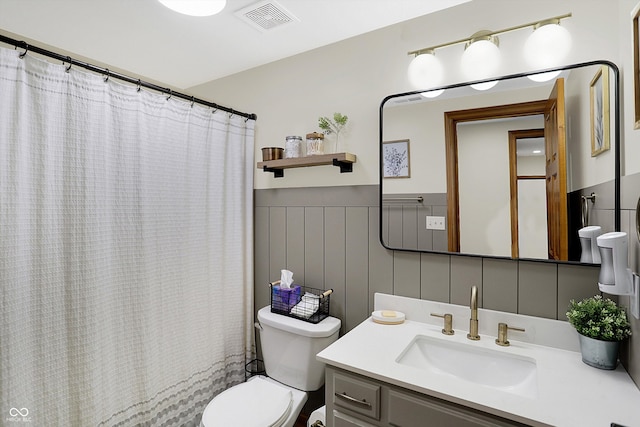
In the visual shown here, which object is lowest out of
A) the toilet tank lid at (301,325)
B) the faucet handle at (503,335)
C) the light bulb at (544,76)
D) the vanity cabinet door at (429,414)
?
the vanity cabinet door at (429,414)

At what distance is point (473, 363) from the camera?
1.37 metres

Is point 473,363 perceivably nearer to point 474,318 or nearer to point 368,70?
point 474,318

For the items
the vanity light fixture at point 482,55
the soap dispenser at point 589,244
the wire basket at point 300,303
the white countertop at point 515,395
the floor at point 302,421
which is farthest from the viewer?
the floor at point 302,421

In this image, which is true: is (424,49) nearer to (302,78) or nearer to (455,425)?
(302,78)

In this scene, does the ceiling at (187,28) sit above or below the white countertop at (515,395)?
above

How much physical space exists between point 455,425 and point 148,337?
1.44 m

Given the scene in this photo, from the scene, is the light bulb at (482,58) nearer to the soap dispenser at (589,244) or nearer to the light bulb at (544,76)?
the light bulb at (544,76)

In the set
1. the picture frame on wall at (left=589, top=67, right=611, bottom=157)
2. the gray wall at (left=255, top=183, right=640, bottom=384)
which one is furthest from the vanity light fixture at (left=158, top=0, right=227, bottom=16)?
the picture frame on wall at (left=589, top=67, right=611, bottom=157)

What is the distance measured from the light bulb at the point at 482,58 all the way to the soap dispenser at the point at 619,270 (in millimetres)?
857

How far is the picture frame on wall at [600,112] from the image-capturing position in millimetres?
1222

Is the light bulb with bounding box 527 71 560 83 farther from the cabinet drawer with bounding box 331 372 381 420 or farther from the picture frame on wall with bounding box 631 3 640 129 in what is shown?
the cabinet drawer with bounding box 331 372 381 420

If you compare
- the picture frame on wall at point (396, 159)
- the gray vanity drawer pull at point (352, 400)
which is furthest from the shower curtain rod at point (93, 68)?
the gray vanity drawer pull at point (352, 400)

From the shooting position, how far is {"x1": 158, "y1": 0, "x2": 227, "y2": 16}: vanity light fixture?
4.57 feet

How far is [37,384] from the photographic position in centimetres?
131
